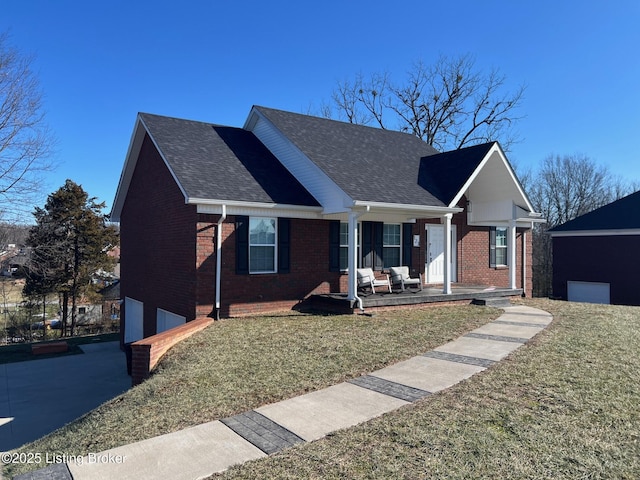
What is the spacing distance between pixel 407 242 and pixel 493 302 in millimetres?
3313

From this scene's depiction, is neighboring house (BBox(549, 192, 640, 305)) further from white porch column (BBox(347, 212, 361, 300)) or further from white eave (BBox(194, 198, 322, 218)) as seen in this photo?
white eave (BBox(194, 198, 322, 218))

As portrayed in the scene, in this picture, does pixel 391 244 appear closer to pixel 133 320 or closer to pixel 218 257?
pixel 218 257

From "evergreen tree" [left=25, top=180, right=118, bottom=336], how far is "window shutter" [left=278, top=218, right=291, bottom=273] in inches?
813

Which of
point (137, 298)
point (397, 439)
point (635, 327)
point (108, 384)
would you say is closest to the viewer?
point (397, 439)

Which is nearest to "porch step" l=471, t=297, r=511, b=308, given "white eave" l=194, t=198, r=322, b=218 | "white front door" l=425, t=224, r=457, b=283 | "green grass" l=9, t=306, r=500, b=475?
"green grass" l=9, t=306, r=500, b=475

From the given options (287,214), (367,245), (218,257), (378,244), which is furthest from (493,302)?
(218,257)

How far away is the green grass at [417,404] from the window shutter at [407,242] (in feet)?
16.6

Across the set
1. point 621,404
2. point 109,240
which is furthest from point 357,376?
point 109,240

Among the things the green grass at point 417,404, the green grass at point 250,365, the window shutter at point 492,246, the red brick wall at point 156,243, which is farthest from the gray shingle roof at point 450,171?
the red brick wall at point 156,243

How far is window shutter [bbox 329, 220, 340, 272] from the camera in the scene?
13422 millimetres

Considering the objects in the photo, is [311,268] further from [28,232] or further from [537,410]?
[28,232]

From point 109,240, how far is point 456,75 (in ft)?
89.4

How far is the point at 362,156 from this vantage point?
14805 millimetres

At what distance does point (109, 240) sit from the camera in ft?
100
